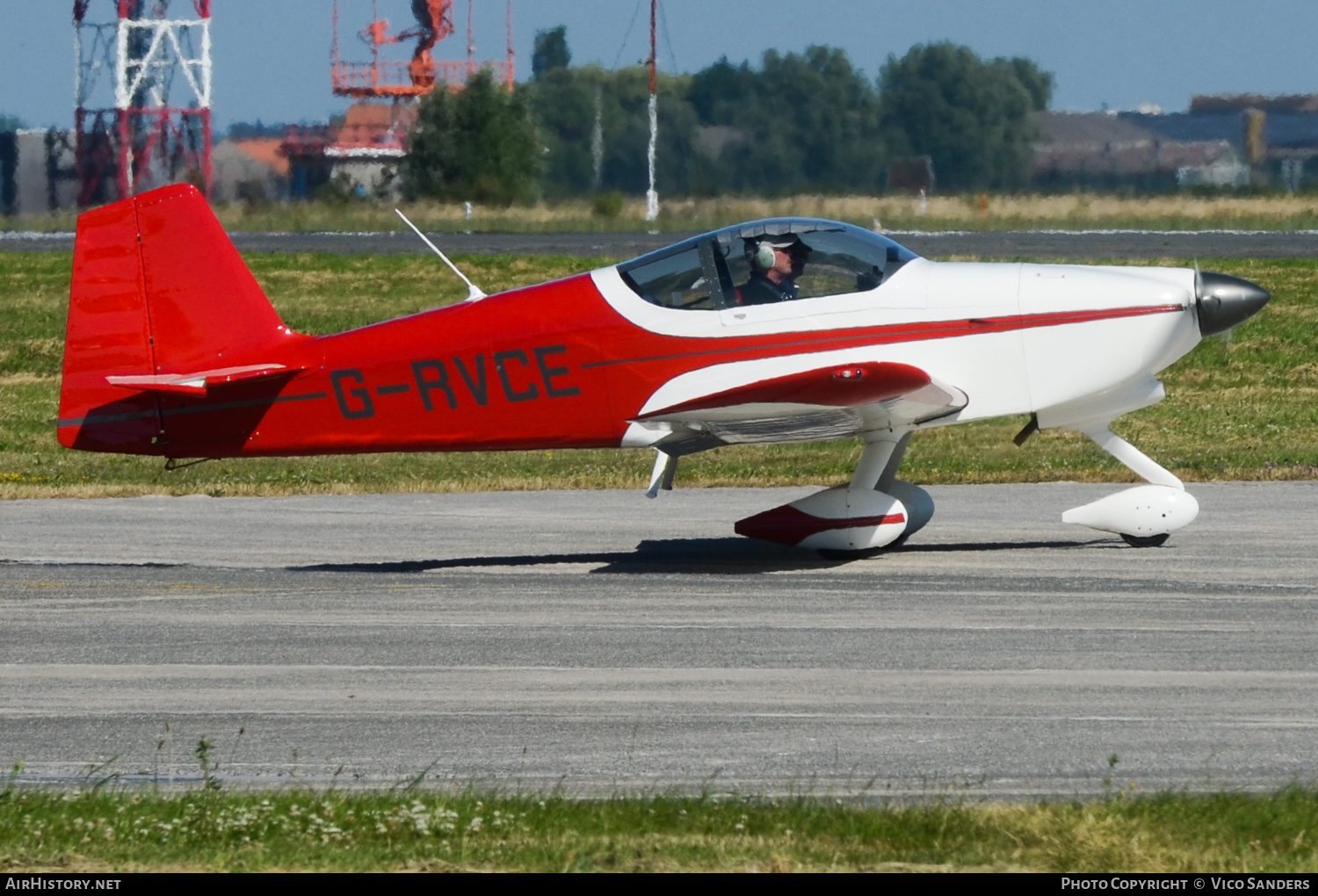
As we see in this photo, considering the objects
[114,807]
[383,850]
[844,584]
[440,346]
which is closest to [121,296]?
[440,346]

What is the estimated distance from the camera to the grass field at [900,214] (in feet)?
122

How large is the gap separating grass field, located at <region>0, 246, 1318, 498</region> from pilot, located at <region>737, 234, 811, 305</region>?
4.54 metres

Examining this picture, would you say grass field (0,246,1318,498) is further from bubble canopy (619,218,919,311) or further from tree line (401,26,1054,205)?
tree line (401,26,1054,205)

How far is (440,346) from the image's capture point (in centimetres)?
1116

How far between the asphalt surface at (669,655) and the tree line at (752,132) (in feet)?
88.6

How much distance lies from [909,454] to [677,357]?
6.52 metres

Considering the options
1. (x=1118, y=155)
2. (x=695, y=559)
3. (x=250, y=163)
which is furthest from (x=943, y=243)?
(x=250, y=163)

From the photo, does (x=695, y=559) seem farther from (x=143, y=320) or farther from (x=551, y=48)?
(x=551, y=48)

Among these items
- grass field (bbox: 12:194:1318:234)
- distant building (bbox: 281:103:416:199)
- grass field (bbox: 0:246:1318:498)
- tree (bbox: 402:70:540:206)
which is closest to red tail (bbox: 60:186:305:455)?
grass field (bbox: 0:246:1318:498)

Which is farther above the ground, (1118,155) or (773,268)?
(1118,155)

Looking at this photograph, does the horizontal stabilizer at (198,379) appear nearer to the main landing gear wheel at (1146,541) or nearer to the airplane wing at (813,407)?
the airplane wing at (813,407)

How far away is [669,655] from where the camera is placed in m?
8.66

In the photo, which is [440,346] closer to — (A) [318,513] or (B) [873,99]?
(A) [318,513]

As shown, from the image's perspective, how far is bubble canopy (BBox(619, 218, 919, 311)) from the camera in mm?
10859
